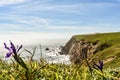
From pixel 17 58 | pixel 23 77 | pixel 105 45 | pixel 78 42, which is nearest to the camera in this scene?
pixel 17 58

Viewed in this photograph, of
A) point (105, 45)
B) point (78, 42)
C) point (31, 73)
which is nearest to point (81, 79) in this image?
point (31, 73)

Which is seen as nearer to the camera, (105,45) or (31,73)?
(31,73)

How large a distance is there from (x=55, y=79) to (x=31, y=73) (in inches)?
21.5

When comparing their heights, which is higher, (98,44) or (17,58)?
(17,58)

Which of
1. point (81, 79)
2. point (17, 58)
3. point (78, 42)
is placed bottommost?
point (78, 42)

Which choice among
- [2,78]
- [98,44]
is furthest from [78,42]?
[2,78]

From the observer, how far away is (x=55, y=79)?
492 centimetres

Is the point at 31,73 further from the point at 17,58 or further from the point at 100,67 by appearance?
the point at 100,67

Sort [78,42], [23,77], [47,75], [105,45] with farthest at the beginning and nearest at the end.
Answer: [78,42] → [105,45] → [47,75] → [23,77]

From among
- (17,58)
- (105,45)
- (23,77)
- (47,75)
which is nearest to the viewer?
(17,58)

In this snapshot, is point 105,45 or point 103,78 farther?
point 105,45

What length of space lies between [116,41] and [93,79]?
14406cm

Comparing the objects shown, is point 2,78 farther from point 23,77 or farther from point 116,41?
point 116,41

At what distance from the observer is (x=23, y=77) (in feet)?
14.0
